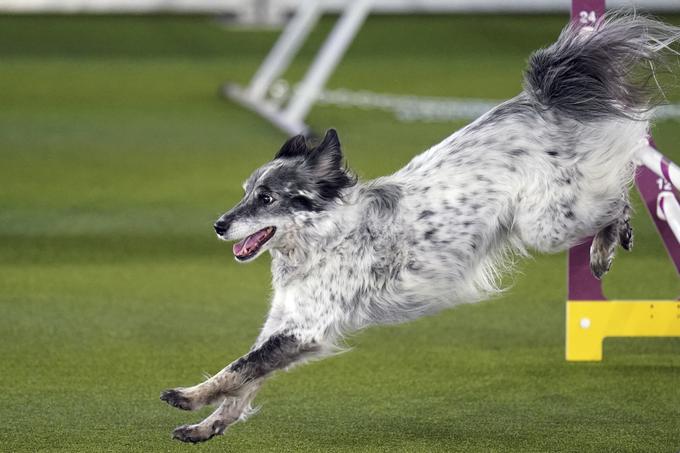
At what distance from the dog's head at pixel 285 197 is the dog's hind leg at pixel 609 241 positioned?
928 mm

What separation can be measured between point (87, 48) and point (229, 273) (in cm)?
915

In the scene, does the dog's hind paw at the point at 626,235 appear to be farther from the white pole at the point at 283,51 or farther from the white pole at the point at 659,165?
the white pole at the point at 283,51

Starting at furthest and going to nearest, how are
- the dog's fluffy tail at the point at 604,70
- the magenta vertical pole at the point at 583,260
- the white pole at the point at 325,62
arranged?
the white pole at the point at 325,62, the magenta vertical pole at the point at 583,260, the dog's fluffy tail at the point at 604,70

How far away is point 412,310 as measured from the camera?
4.12 meters

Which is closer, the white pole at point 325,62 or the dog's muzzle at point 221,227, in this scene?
the dog's muzzle at point 221,227

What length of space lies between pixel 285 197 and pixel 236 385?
1.83 ft

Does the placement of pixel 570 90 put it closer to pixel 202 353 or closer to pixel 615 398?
pixel 615 398

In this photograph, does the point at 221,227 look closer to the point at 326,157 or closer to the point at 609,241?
the point at 326,157

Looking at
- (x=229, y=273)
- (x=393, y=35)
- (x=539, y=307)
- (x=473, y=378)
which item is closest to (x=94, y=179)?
(x=229, y=273)

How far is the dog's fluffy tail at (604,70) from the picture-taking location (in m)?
4.29

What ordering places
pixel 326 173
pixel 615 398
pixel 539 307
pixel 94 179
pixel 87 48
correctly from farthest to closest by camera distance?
pixel 87 48 → pixel 94 179 → pixel 539 307 → pixel 615 398 → pixel 326 173

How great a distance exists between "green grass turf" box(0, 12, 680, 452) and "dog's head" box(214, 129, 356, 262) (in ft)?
2.11

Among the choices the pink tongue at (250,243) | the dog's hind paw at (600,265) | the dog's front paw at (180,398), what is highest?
the dog's hind paw at (600,265)

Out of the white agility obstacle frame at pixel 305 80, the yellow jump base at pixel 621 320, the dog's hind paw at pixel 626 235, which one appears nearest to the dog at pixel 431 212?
the dog's hind paw at pixel 626 235
